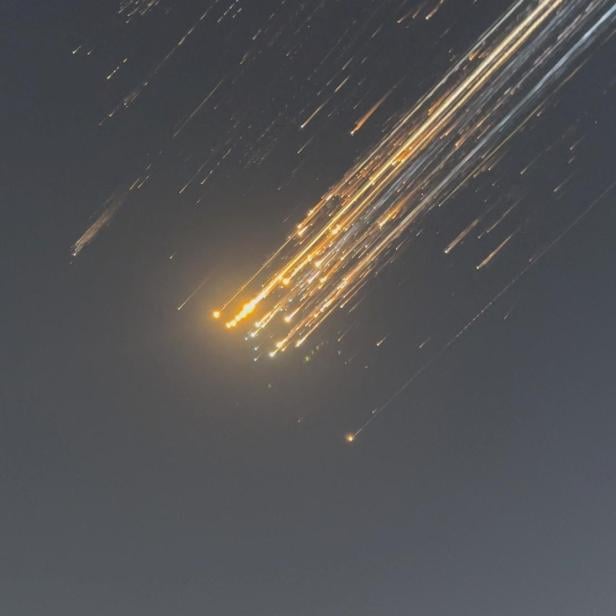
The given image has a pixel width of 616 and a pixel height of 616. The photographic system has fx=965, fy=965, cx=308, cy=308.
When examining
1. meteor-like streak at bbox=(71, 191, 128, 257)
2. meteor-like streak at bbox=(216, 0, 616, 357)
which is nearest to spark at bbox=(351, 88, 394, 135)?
meteor-like streak at bbox=(216, 0, 616, 357)

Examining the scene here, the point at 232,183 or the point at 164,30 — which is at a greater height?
the point at 164,30

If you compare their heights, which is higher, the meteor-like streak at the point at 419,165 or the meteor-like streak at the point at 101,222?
the meteor-like streak at the point at 101,222

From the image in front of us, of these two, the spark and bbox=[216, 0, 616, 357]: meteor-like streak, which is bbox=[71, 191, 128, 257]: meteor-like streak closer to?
bbox=[216, 0, 616, 357]: meteor-like streak

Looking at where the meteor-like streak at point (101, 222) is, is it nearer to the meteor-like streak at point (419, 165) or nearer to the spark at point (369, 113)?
the meteor-like streak at point (419, 165)

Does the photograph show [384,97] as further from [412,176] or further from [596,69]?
[596,69]

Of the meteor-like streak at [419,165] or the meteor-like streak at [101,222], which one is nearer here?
the meteor-like streak at [419,165]

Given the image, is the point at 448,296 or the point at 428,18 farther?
the point at 448,296

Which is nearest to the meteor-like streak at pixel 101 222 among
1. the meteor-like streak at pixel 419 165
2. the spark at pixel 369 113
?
the meteor-like streak at pixel 419 165

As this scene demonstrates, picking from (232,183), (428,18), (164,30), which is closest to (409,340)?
(232,183)

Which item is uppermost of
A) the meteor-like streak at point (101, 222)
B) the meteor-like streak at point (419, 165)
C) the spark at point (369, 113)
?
the meteor-like streak at point (101, 222)
